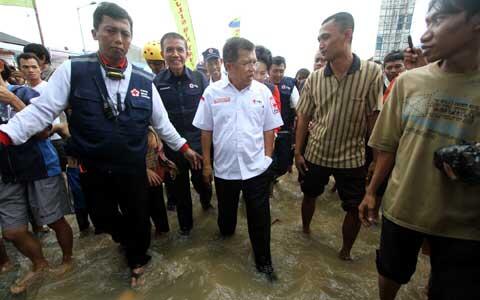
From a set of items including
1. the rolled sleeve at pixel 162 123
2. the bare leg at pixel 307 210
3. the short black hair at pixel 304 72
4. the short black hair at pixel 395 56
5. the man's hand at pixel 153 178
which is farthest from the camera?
the short black hair at pixel 304 72

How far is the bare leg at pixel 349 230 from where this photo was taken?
8.18ft

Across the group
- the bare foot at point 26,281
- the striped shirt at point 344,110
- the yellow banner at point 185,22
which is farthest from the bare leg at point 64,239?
the yellow banner at point 185,22

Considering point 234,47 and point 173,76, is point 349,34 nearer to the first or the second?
point 234,47

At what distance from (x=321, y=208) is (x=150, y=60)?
337 cm

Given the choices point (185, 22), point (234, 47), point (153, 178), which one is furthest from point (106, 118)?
point (185, 22)

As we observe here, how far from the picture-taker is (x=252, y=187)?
91.7 inches

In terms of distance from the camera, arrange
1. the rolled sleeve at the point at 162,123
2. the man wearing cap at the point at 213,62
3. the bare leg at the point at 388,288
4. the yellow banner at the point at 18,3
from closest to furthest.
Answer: the bare leg at the point at 388,288 < the rolled sleeve at the point at 162,123 < the man wearing cap at the point at 213,62 < the yellow banner at the point at 18,3

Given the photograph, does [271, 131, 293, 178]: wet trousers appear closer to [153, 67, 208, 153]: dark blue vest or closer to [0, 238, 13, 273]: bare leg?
[153, 67, 208, 153]: dark blue vest

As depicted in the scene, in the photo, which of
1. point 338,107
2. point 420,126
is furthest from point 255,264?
point 420,126

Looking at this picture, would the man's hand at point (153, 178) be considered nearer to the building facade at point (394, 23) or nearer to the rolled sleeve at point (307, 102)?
the rolled sleeve at point (307, 102)

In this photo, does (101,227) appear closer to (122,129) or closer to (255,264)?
(122,129)

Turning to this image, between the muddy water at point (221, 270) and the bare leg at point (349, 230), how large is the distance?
0.10 metres

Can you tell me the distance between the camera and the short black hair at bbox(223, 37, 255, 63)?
2189 millimetres

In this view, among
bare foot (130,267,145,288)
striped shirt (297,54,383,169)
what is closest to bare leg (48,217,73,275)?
bare foot (130,267,145,288)
